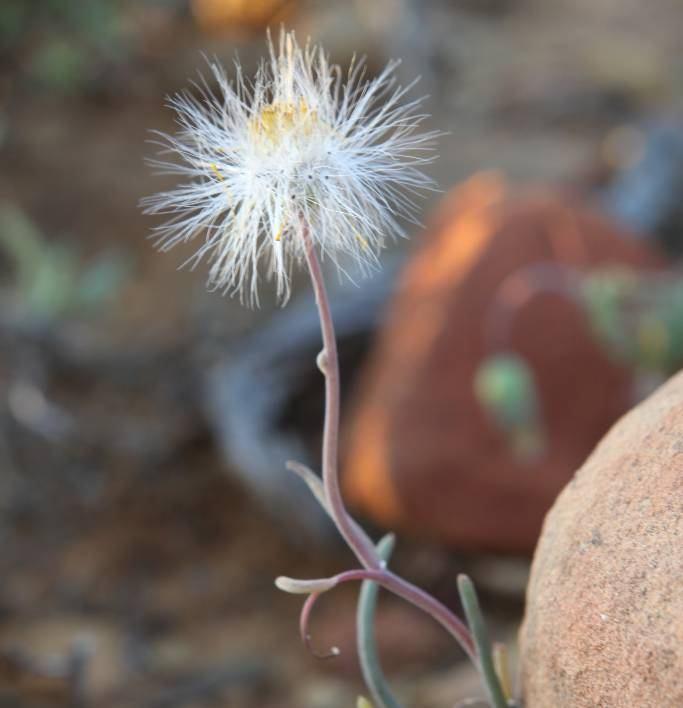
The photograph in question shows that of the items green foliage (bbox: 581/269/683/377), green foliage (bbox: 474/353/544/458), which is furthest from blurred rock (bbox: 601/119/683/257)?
green foliage (bbox: 474/353/544/458)

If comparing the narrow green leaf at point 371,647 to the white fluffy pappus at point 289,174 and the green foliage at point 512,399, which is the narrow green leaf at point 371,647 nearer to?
the white fluffy pappus at point 289,174

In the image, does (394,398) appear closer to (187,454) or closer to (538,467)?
(538,467)

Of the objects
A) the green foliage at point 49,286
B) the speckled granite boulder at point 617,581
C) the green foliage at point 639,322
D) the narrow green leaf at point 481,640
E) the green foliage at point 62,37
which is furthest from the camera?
the green foliage at point 62,37

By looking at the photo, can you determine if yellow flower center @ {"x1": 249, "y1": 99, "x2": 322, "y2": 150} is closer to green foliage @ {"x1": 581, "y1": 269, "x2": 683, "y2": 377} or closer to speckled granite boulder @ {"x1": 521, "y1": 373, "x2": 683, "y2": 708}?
speckled granite boulder @ {"x1": 521, "y1": 373, "x2": 683, "y2": 708}

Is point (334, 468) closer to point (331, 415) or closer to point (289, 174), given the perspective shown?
point (331, 415)

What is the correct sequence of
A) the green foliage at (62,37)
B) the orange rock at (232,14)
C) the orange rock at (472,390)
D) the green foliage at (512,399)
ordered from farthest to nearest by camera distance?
the orange rock at (232,14) → the green foliage at (62,37) → the orange rock at (472,390) → the green foliage at (512,399)

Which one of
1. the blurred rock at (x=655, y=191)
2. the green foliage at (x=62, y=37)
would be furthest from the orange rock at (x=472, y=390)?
the green foliage at (x=62, y=37)
